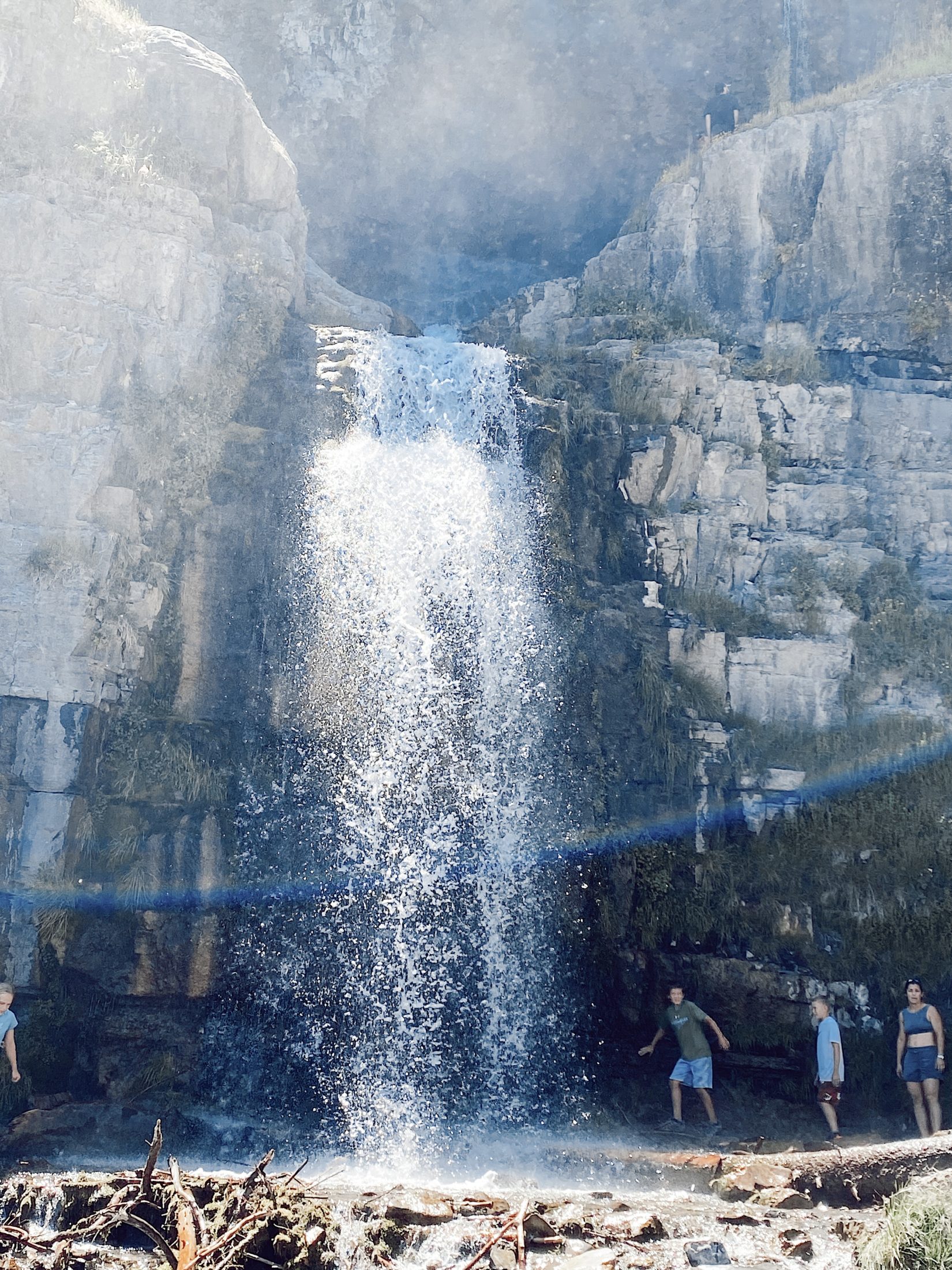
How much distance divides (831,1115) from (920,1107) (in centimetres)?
71

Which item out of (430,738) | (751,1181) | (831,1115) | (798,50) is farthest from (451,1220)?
(798,50)

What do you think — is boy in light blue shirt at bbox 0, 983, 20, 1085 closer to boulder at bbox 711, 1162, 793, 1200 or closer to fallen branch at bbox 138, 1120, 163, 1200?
fallen branch at bbox 138, 1120, 163, 1200

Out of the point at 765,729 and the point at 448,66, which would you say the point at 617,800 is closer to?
the point at 765,729

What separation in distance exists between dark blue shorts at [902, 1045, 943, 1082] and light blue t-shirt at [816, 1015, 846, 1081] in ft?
1.76

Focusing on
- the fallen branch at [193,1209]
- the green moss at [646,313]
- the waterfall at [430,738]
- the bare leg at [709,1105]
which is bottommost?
the bare leg at [709,1105]

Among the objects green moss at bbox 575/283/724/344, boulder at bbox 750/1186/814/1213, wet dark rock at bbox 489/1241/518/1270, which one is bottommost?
boulder at bbox 750/1186/814/1213

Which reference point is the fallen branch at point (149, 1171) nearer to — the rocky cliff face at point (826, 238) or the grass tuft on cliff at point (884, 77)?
the rocky cliff face at point (826, 238)

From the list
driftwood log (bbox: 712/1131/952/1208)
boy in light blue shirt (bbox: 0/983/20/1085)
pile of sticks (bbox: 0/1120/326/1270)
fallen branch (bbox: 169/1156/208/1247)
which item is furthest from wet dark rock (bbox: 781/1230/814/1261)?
boy in light blue shirt (bbox: 0/983/20/1085)

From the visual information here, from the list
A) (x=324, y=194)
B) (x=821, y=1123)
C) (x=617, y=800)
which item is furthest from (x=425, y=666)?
(x=324, y=194)

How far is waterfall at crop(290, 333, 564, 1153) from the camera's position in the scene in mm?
9555

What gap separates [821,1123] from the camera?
9.20 meters

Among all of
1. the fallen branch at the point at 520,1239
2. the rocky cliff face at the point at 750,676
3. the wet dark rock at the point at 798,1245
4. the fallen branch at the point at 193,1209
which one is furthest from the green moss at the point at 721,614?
the fallen branch at the point at 193,1209

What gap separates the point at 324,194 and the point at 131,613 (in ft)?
42.0

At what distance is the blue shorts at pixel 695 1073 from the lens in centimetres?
920
